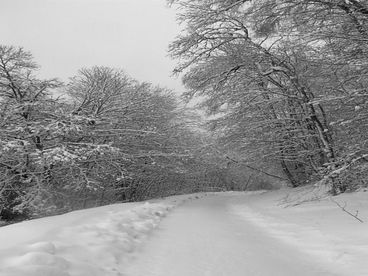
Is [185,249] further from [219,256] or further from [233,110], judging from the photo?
[233,110]

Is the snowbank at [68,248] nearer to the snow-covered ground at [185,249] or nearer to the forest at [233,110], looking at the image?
the snow-covered ground at [185,249]

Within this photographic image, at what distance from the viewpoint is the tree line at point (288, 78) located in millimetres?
7336

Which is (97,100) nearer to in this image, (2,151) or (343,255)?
(2,151)

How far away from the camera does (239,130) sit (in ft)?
48.9

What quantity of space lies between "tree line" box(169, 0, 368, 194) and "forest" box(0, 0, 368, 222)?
40 millimetres

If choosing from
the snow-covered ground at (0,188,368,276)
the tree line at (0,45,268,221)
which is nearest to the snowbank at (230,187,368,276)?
the snow-covered ground at (0,188,368,276)

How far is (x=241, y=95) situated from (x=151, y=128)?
359 inches

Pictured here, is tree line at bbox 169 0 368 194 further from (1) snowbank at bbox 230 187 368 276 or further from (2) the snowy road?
(2) the snowy road

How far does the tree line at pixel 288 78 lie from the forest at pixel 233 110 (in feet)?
0.13

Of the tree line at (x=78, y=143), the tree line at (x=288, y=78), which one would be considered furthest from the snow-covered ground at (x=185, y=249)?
the tree line at (x=78, y=143)

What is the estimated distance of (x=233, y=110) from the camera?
45.8ft

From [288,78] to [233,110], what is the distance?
100 inches

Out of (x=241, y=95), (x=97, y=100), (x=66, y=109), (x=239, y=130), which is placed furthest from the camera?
(x=97, y=100)

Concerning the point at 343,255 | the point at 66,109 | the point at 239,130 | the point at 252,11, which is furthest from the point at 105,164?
the point at 343,255
